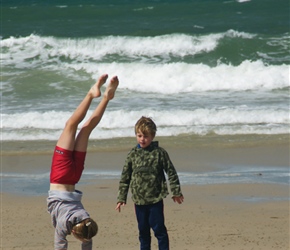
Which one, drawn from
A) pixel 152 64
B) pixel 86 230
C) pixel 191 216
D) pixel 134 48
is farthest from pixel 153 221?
pixel 134 48

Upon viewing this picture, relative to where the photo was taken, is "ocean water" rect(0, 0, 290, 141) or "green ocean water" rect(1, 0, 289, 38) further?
"green ocean water" rect(1, 0, 289, 38)

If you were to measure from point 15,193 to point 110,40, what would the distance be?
12.8m

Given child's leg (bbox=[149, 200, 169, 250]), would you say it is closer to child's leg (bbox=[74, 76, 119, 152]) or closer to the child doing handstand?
the child doing handstand

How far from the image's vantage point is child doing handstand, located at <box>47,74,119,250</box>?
17.3ft

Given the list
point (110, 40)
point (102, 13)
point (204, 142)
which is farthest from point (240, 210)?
point (102, 13)

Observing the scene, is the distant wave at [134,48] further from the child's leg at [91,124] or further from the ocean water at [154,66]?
the child's leg at [91,124]

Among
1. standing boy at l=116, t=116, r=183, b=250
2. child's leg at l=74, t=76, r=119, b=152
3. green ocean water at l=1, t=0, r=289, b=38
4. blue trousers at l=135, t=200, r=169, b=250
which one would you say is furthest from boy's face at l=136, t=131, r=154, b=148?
green ocean water at l=1, t=0, r=289, b=38

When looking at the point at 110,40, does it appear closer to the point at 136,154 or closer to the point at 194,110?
the point at 194,110

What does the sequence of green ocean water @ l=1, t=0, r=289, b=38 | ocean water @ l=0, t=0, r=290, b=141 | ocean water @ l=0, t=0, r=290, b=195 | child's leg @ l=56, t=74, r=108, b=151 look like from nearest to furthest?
child's leg @ l=56, t=74, r=108, b=151, ocean water @ l=0, t=0, r=290, b=195, ocean water @ l=0, t=0, r=290, b=141, green ocean water @ l=1, t=0, r=289, b=38

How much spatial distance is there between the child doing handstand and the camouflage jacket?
750 mm

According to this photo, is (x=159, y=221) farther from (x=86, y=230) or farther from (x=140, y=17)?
(x=140, y=17)

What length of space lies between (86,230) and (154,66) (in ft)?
45.6

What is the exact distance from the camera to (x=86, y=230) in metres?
→ 5.14

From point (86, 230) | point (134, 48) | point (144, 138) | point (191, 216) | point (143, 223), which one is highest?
point (134, 48)
